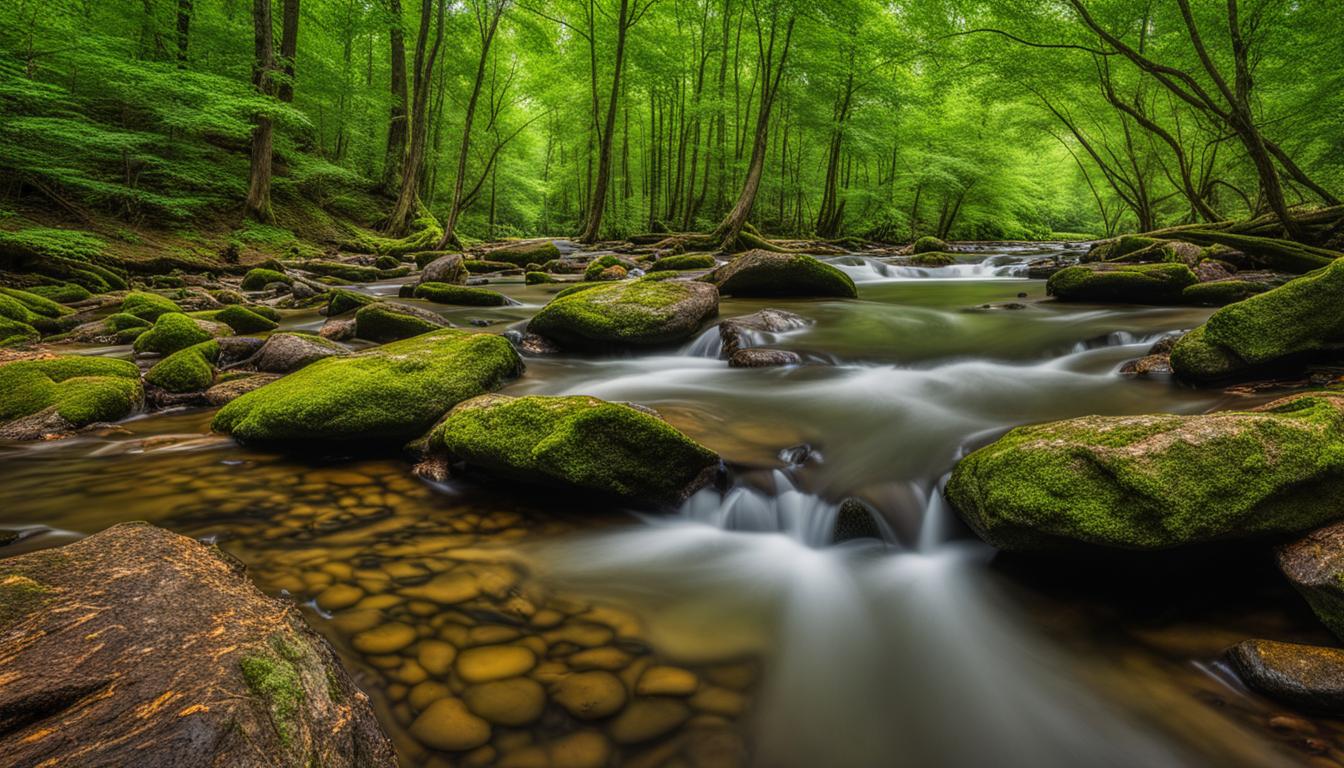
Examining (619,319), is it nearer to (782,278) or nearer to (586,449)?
(586,449)

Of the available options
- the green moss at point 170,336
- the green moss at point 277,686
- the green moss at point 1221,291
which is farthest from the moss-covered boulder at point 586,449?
the green moss at point 1221,291

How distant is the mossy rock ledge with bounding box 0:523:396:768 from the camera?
1018 millimetres

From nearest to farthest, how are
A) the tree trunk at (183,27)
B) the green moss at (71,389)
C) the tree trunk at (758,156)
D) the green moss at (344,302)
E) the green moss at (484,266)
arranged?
1. the green moss at (71,389)
2. the green moss at (344,302)
3. the tree trunk at (183,27)
4. the tree trunk at (758,156)
5. the green moss at (484,266)

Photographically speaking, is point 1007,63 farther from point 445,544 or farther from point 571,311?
point 445,544

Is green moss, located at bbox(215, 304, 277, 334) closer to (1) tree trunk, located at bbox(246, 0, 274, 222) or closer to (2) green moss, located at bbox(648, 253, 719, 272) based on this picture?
(2) green moss, located at bbox(648, 253, 719, 272)

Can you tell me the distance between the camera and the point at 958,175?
25281mm

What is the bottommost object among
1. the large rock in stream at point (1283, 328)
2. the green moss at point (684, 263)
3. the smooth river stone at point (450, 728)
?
the smooth river stone at point (450, 728)

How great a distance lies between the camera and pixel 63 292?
8.77 meters

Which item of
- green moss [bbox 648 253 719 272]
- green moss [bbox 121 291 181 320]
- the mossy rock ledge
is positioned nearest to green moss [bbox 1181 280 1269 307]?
green moss [bbox 648 253 719 272]

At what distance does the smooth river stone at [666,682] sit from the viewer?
195 cm

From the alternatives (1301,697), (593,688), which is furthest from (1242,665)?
(593,688)

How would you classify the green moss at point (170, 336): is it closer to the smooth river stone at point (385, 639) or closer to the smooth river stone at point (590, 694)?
the smooth river stone at point (385, 639)

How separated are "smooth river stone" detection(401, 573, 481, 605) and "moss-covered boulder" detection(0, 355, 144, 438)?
354 centimetres

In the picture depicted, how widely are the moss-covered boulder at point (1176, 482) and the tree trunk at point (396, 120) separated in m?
21.4
